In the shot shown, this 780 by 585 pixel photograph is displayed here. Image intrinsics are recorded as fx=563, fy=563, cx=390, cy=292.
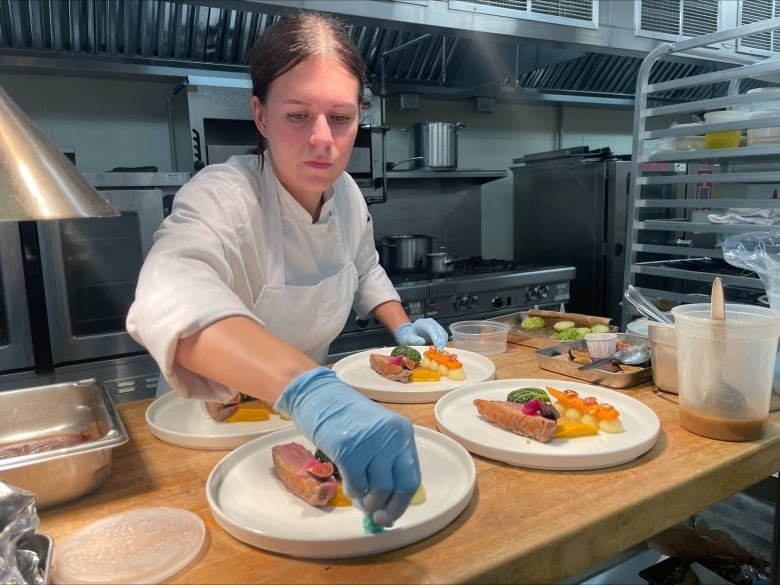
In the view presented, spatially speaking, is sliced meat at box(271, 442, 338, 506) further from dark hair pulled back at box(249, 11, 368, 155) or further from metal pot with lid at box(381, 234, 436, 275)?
metal pot with lid at box(381, 234, 436, 275)

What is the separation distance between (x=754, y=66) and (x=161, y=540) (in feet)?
8.04

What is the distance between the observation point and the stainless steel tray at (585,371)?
1.38 metres

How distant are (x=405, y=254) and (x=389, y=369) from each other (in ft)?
6.37

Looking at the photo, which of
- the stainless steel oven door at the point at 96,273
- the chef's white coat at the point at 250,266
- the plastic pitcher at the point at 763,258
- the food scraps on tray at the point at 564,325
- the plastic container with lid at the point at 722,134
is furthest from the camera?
the stainless steel oven door at the point at 96,273

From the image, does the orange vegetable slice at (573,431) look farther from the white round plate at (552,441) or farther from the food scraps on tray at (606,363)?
the food scraps on tray at (606,363)

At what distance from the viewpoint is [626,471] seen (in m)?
0.95

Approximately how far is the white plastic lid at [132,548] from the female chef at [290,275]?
0.21m

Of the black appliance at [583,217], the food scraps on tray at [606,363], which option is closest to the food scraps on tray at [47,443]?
the food scraps on tray at [606,363]

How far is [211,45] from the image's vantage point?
9.71 ft

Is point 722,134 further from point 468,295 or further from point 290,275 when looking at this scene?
point 290,275

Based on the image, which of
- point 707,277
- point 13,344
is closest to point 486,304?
point 707,277

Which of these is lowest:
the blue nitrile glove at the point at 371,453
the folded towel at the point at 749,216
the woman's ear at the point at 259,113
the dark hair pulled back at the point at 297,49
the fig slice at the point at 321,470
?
the fig slice at the point at 321,470

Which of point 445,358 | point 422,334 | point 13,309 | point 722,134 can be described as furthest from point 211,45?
point 722,134

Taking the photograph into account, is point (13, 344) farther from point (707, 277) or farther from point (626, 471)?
point (707, 277)
